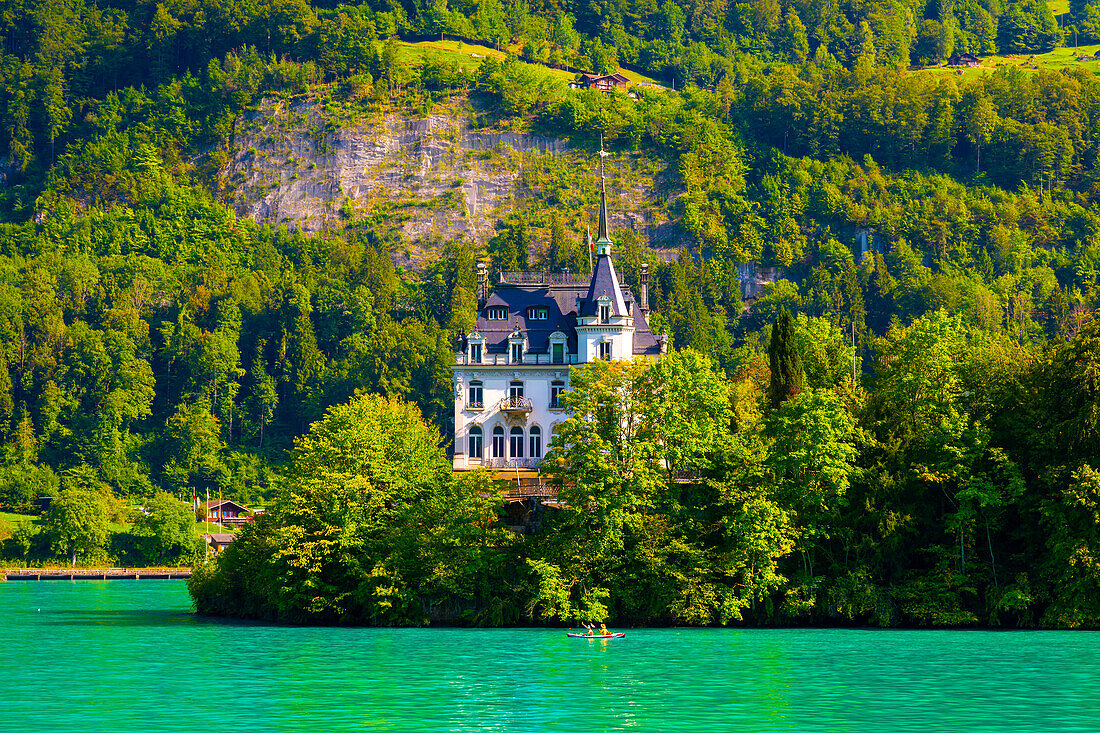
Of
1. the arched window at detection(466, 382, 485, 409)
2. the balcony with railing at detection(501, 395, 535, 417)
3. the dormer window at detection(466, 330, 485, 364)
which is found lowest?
the balcony with railing at detection(501, 395, 535, 417)

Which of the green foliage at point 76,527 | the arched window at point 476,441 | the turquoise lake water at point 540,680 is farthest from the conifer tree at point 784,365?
the green foliage at point 76,527

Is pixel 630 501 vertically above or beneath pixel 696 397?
beneath

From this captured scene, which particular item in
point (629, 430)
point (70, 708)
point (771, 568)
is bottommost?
point (70, 708)

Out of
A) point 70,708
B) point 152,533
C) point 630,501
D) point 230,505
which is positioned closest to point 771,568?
point 630,501

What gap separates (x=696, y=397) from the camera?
86.1 meters

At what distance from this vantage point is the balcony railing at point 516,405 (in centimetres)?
11254

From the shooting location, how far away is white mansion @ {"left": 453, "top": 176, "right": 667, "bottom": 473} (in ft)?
370

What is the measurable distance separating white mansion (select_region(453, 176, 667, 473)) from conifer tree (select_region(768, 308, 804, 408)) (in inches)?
810

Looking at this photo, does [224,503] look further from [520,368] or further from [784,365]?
[784,365]

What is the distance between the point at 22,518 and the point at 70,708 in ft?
399

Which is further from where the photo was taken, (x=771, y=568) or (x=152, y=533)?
(x=152, y=533)

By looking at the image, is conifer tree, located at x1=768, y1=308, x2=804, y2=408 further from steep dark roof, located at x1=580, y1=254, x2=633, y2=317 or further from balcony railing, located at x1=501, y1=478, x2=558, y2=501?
steep dark roof, located at x1=580, y1=254, x2=633, y2=317

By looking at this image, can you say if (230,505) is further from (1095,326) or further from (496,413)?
(1095,326)

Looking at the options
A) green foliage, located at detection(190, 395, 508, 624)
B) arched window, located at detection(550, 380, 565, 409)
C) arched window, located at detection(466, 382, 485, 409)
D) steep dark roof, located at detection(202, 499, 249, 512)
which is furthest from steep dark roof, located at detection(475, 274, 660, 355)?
steep dark roof, located at detection(202, 499, 249, 512)
